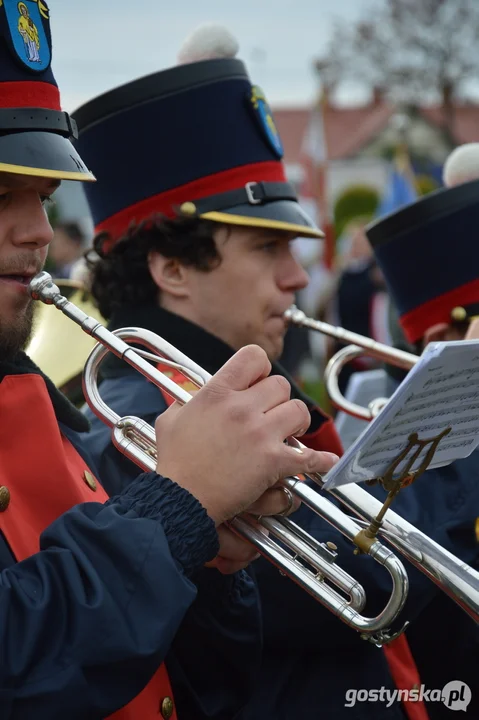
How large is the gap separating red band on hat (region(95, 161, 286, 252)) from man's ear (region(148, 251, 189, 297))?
0.12 meters

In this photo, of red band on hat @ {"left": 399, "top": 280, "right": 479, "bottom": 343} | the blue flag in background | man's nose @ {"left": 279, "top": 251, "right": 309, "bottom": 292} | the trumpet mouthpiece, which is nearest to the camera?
the trumpet mouthpiece

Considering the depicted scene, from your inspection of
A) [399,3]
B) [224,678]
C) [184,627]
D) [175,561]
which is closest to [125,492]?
[175,561]

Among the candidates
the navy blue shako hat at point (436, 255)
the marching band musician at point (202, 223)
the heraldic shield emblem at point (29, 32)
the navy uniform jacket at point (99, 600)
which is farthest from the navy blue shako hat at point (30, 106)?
the navy blue shako hat at point (436, 255)

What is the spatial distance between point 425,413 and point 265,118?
156 cm

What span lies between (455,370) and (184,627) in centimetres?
85

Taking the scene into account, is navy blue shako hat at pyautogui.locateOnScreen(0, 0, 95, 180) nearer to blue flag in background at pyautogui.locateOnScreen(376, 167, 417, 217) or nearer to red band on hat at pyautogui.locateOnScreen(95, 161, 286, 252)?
red band on hat at pyautogui.locateOnScreen(95, 161, 286, 252)

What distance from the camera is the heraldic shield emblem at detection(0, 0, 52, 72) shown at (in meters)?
1.89

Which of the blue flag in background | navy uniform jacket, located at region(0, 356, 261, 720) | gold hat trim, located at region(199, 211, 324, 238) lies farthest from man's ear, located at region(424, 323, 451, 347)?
the blue flag in background

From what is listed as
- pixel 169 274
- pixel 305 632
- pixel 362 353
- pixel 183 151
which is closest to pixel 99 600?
pixel 305 632

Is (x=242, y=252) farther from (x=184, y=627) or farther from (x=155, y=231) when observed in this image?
(x=184, y=627)

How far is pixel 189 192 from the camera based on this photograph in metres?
2.87

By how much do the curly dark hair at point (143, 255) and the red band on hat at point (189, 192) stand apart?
0.03 m

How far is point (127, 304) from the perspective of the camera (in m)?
2.95

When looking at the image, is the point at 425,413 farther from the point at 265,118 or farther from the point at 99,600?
the point at 265,118
